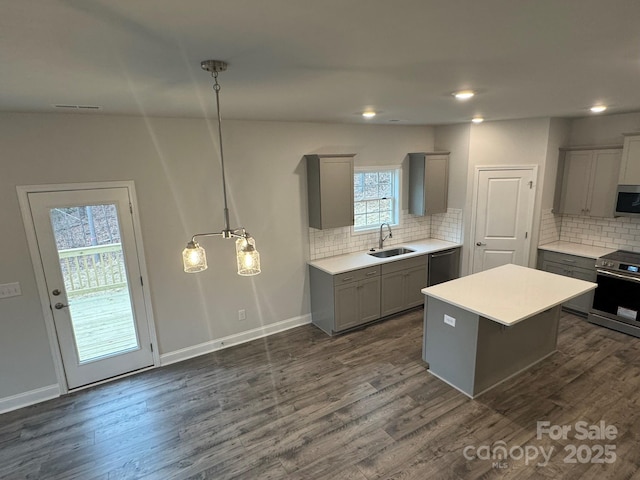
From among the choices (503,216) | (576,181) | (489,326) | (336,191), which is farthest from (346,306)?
(576,181)

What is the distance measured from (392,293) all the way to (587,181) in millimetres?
3050

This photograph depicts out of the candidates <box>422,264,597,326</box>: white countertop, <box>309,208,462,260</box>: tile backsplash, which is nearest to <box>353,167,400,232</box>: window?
<box>309,208,462,260</box>: tile backsplash

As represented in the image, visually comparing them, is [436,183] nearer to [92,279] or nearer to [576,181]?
[576,181]

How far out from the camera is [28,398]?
3.47 metres

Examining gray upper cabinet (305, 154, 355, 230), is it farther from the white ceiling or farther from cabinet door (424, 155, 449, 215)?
the white ceiling

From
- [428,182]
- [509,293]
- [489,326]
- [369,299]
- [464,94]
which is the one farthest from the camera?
[428,182]

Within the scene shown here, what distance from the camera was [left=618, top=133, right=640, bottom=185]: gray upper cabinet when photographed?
4281 millimetres

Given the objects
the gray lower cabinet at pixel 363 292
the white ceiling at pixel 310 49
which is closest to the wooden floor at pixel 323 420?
the gray lower cabinet at pixel 363 292

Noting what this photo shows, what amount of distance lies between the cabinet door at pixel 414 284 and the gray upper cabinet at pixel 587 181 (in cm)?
216

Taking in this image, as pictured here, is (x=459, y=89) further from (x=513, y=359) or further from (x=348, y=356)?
(x=348, y=356)

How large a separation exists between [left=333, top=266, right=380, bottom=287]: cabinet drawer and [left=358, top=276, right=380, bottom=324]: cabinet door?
68 mm

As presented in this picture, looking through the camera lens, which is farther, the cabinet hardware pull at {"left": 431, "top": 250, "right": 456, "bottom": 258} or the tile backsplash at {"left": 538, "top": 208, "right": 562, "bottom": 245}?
the cabinet hardware pull at {"left": 431, "top": 250, "right": 456, "bottom": 258}

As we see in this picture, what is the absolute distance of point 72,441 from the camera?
3029 mm

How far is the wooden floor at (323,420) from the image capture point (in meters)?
2.70
